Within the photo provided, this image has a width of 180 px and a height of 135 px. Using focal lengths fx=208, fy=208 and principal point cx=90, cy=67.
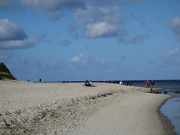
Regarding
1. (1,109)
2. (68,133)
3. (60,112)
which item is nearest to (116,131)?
(68,133)

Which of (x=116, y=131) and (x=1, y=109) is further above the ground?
(x=1, y=109)

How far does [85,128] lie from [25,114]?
3.37m

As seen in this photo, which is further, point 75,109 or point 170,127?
point 75,109

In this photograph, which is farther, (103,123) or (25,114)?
(103,123)

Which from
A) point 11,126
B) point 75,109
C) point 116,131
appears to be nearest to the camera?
point 11,126

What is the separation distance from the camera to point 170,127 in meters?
12.4

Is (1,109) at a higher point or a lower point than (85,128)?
higher

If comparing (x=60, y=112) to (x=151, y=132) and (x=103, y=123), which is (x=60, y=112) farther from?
(x=151, y=132)

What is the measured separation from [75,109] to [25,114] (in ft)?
14.9

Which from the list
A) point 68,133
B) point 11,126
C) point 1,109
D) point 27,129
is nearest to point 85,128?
point 68,133

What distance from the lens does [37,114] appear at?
38.8ft

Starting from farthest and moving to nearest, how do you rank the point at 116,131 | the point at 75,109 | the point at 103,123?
1. the point at 75,109
2. the point at 103,123
3. the point at 116,131

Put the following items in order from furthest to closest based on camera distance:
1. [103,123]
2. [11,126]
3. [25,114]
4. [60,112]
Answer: [60,112] < [103,123] < [25,114] < [11,126]

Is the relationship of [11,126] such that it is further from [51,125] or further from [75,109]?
[75,109]
